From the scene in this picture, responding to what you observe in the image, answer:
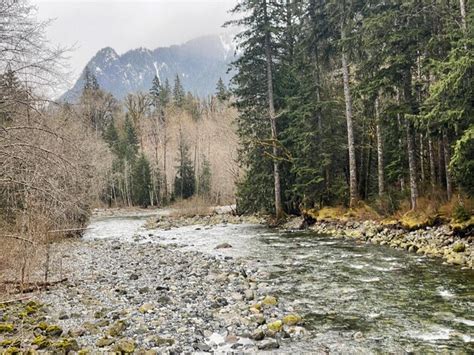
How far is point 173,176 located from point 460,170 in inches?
1673

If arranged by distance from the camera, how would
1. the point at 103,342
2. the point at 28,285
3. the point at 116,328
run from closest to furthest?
the point at 103,342, the point at 116,328, the point at 28,285

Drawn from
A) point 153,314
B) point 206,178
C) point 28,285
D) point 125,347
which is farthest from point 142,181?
point 125,347

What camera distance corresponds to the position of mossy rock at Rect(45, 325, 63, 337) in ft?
21.3

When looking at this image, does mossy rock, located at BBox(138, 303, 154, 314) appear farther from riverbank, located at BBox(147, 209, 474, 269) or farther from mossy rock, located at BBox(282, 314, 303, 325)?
riverbank, located at BBox(147, 209, 474, 269)

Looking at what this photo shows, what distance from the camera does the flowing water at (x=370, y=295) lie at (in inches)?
240

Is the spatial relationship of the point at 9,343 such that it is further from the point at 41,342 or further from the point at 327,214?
the point at 327,214

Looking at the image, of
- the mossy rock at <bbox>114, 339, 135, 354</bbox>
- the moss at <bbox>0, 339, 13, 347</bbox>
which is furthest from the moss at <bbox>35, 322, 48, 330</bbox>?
the mossy rock at <bbox>114, 339, 135, 354</bbox>

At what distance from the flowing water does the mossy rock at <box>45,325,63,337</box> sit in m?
3.65

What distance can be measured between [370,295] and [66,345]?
18.6 feet

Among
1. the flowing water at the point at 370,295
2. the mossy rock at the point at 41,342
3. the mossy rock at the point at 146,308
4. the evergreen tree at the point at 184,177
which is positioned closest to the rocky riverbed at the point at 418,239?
the flowing water at the point at 370,295

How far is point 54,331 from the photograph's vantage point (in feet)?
21.4

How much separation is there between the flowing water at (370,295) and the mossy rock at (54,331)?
144 inches

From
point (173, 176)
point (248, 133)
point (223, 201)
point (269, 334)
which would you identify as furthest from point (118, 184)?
point (269, 334)

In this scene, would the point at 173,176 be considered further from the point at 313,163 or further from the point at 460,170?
the point at 460,170
